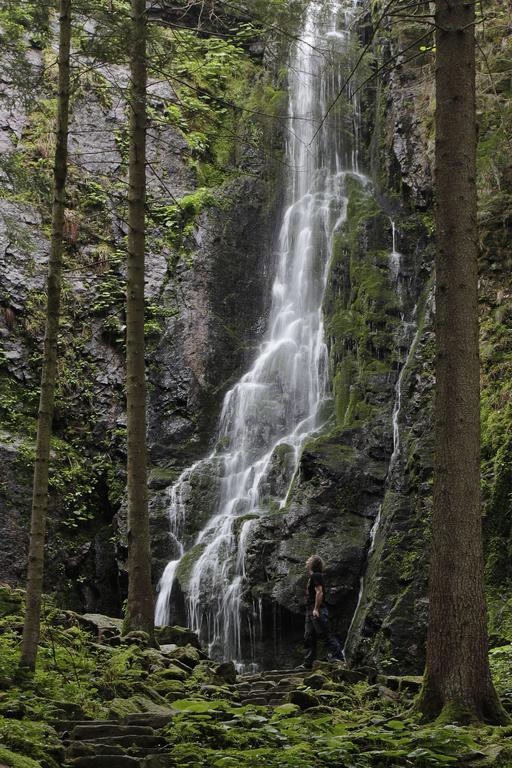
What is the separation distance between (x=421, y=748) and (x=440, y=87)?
5.06 m

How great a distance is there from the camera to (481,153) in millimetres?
14812

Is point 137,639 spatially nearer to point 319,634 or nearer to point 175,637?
point 175,637

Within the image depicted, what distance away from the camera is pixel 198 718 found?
495 centimetres

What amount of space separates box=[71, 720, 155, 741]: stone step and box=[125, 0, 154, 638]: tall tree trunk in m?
3.96

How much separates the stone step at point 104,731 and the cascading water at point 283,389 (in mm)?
7623

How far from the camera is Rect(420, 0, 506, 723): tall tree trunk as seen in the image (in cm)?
552

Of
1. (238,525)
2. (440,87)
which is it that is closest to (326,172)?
(238,525)

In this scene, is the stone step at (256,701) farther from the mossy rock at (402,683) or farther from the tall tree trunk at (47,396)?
the tall tree trunk at (47,396)

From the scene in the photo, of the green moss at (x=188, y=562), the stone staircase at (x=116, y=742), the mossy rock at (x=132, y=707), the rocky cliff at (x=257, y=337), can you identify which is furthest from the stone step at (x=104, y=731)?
the green moss at (x=188, y=562)

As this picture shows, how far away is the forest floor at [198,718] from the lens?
421 cm

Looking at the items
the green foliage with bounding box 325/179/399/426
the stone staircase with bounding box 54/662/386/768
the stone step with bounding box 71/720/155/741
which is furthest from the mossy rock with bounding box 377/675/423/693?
the green foliage with bounding box 325/179/399/426

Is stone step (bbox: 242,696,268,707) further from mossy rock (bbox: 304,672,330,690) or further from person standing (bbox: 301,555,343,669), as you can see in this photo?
person standing (bbox: 301,555,343,669)

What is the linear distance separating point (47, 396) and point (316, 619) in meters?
5.24

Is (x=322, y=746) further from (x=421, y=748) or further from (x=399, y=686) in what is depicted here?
(x=399, y=686)
